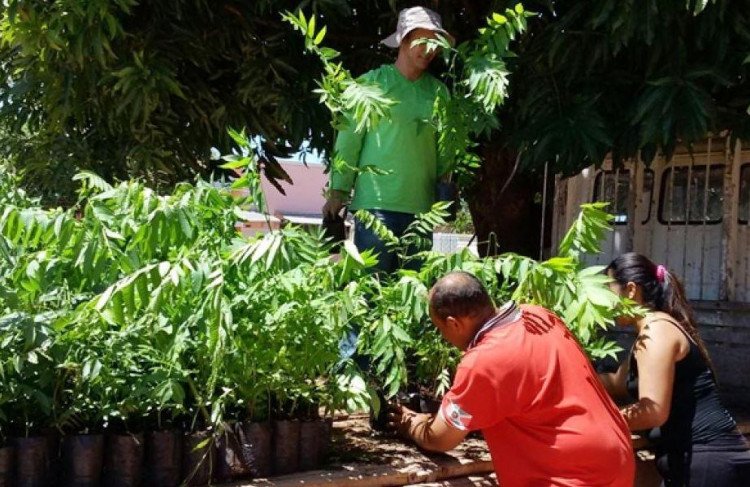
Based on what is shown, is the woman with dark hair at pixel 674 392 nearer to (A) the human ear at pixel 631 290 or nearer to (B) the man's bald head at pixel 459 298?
(A) the human ear at pixel 631 290

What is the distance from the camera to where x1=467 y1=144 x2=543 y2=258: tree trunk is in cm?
677

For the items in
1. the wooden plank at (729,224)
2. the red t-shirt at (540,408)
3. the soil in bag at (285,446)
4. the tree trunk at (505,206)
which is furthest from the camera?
the tree trunk at (505,206)

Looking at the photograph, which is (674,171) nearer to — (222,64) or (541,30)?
(541,30)

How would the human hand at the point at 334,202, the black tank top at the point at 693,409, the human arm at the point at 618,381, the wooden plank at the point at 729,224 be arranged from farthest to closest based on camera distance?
1. the wooden plank at the point at 729,224
2. the human hand at the point at 334,202
3. the human arm at the point at 618,381
4. the black tank top at the point at 693,409

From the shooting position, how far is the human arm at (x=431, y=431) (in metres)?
2.64

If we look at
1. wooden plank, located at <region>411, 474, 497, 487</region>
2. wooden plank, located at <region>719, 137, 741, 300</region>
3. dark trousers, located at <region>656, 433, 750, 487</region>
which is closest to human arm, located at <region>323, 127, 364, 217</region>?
wooden plank, located at <region>411, 474, 497, 487</region>

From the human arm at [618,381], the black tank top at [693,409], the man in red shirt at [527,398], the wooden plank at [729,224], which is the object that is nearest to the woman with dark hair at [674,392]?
the black tank top at [693,409]

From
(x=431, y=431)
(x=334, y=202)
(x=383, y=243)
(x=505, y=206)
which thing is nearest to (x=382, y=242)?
(x=383, y=243)

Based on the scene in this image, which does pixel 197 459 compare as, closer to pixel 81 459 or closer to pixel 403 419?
pixel 81 459

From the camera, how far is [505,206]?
702cm

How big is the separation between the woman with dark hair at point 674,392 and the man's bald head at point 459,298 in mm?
791

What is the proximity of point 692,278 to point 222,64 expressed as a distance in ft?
11.4

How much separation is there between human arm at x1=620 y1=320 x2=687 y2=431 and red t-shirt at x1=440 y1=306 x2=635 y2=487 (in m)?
0.46

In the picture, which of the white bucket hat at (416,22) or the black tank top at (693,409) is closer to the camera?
the black tank top at (693,409)
